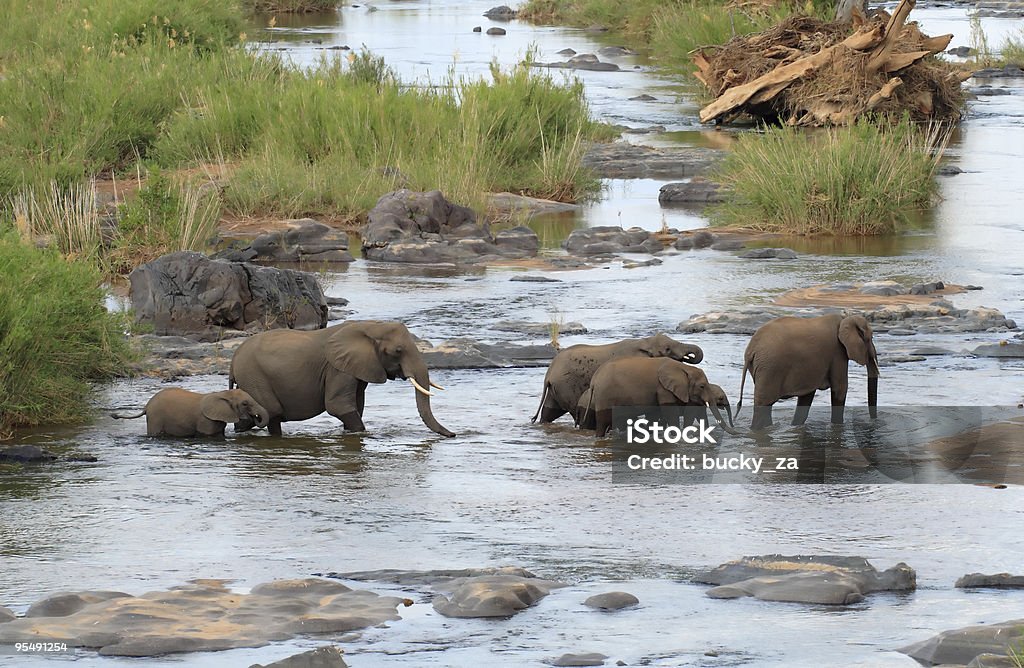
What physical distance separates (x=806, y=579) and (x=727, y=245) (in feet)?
37.6

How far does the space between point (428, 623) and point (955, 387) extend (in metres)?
5.71

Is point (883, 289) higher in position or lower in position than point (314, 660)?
lower

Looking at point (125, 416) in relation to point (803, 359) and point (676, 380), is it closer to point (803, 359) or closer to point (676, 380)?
point (676, 380)

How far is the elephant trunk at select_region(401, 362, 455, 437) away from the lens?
1023cm

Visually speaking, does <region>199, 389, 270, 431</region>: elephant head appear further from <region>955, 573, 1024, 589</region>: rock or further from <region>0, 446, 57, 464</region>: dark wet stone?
<region>955, 573, 1024, 589</region>: rock

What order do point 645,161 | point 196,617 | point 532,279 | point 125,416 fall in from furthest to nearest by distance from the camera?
1. point 645,161
2. point 532,279
3. point 125,416
4. point 196,617

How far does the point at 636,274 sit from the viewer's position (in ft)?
54.9

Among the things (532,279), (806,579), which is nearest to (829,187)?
(532,279)

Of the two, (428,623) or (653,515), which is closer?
(428,623)

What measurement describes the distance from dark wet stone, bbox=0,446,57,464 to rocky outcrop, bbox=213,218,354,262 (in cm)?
767

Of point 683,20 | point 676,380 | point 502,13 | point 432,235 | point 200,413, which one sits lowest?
point 432,235

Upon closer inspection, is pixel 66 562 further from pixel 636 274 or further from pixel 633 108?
pixel 633 108

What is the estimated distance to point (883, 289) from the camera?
1525cm

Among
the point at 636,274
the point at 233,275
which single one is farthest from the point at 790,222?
the point at 233,275
